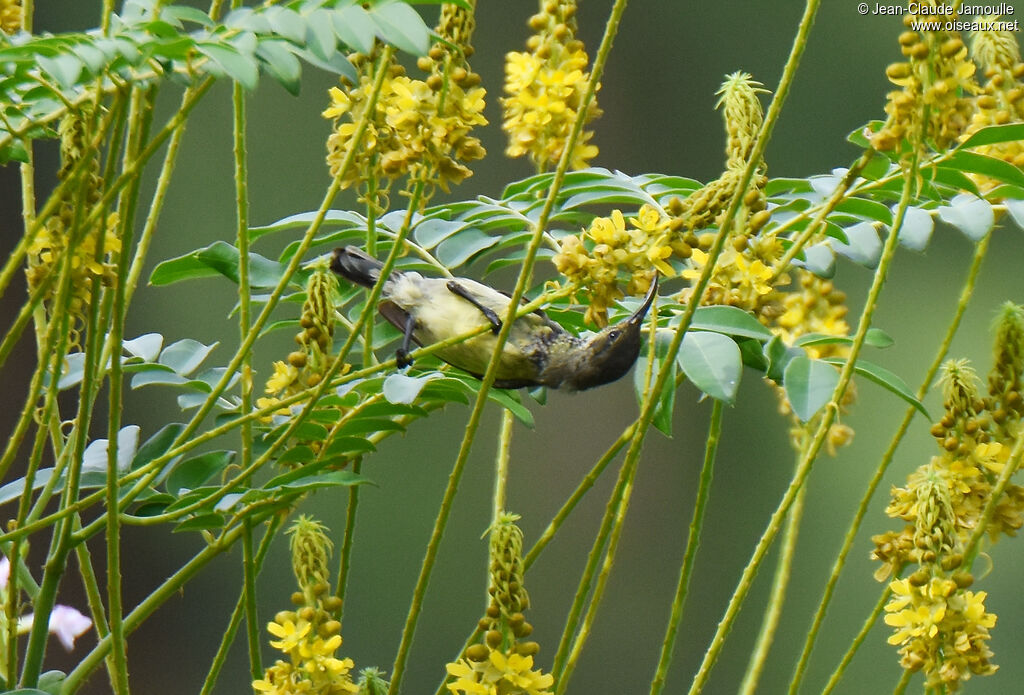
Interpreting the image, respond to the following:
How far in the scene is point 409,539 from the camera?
114 inches

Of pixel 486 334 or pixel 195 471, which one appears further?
pixel 486 334

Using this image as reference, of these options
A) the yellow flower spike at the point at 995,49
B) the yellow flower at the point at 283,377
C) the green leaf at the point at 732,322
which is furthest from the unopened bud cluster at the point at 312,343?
the yellow flower spike at the point at 995,49

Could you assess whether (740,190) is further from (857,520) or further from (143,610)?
(143,610)

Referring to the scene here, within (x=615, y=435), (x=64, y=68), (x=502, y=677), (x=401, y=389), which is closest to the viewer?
(x=64, y=68)

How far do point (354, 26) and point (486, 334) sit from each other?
407mm

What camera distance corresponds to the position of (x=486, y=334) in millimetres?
940

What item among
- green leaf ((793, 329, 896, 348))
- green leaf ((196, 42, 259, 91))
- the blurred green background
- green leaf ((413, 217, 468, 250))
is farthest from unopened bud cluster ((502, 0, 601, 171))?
the blurred green background

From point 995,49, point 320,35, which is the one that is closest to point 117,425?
point 320,35

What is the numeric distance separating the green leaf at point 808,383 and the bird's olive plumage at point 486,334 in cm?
20

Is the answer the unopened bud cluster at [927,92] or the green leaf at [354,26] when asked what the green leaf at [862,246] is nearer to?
the unopened bud cluster at [927,92]

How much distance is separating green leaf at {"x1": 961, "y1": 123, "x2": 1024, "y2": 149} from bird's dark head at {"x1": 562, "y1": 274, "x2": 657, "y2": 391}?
0.70ft

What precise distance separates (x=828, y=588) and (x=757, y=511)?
2440 millimetres

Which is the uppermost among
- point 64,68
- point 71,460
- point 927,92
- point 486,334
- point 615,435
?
point 927,92

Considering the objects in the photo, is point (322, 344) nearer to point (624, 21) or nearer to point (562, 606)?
point (562, 606)
